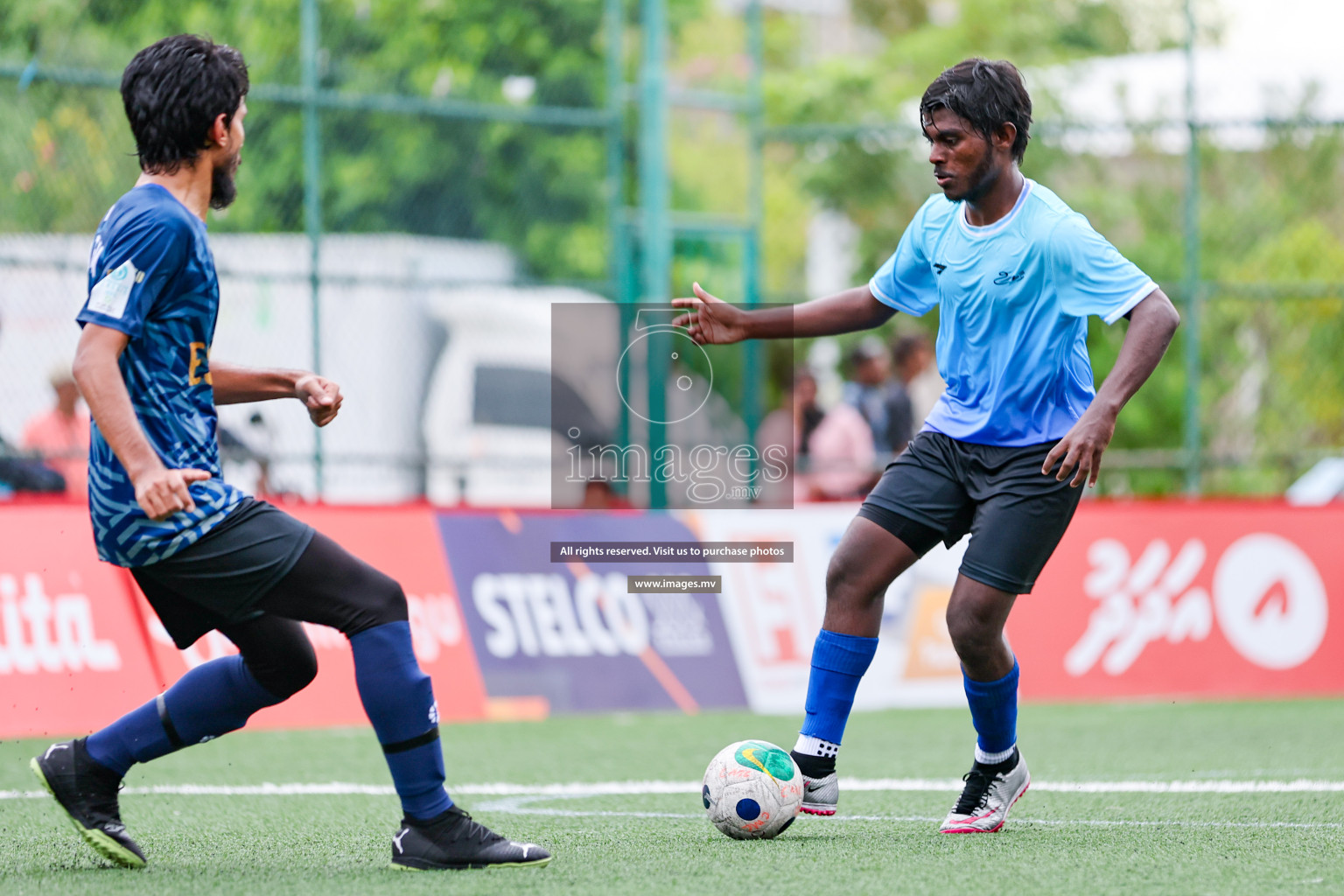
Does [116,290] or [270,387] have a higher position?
[116,290]

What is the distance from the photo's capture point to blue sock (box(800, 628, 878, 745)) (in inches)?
196

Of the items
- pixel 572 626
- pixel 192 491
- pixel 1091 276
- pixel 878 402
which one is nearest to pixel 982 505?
pixel 1091 276

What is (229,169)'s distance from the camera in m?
4.18

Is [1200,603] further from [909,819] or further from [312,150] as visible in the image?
[312,150]

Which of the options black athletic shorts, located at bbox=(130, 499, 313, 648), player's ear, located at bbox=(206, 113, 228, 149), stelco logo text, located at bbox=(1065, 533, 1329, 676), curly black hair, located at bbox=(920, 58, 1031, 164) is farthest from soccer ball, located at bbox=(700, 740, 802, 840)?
stelco logo text, located at bbox=(1065, 533, 1329, 676)

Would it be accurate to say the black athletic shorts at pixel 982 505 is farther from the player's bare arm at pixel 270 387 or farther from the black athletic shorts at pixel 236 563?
the black athletic shorts at pixel 236 563

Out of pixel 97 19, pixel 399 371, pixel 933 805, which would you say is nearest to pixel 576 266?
pixel 399 371

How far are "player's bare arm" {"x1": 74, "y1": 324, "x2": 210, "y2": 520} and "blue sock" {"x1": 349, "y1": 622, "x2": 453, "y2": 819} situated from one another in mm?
607

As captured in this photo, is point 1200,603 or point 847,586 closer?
point 847,586

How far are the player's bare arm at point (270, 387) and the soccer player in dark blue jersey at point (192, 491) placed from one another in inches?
2.0

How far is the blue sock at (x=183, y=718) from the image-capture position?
4367 millimetres

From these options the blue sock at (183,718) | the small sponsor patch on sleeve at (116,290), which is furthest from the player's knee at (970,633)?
the small sponsor patch on sleeve at (116,290)

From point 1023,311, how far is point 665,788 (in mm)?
2400

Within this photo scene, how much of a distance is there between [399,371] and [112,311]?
30.8ft
